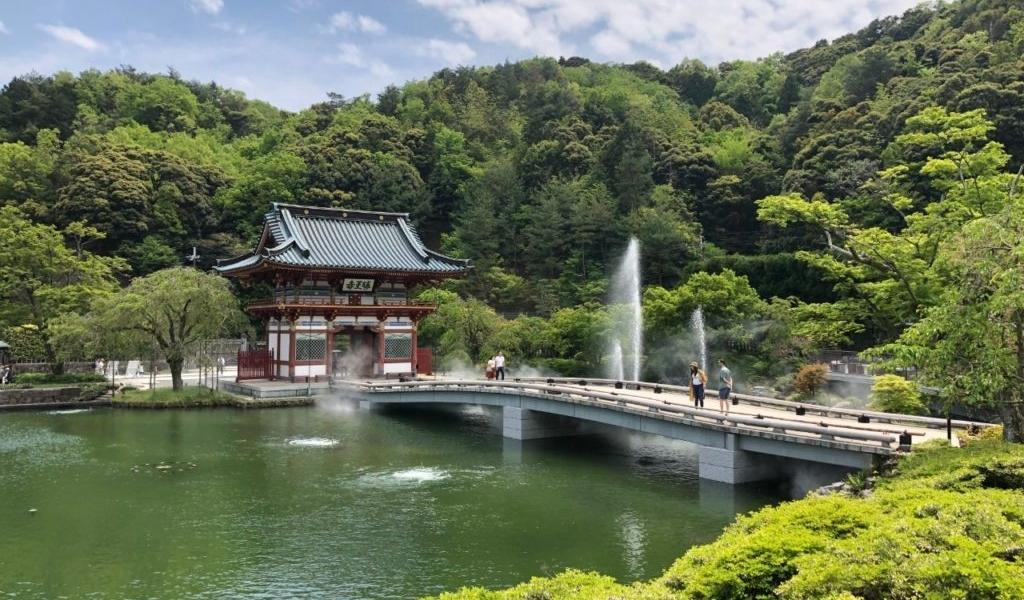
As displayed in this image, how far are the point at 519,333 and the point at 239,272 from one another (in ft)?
51.6

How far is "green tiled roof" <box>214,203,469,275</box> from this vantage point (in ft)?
118

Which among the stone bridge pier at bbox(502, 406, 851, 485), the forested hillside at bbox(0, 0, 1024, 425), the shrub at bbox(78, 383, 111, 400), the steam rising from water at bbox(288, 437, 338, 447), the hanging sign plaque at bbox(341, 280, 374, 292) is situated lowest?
the steam rising from water at bbox(288, 437, 338, 447)

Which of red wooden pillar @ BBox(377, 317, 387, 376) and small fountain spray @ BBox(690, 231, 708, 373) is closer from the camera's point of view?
small fountain spray @ BBox(690, 231, 708, 373)

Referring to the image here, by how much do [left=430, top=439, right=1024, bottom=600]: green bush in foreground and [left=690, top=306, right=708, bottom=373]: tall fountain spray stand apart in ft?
71.2

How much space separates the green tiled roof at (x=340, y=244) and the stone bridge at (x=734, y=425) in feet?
42.1

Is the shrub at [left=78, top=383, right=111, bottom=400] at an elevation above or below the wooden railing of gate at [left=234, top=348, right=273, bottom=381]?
below

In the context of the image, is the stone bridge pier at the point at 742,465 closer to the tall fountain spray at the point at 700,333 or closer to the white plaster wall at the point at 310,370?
the tall fountain spray at the point at 700,333

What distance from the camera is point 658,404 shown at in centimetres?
1988

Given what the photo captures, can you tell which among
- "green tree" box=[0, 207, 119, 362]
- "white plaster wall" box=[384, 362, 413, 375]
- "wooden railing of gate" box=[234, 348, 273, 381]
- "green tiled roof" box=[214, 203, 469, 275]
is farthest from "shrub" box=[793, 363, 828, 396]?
"green tree" box=[0, 207, 119, 362]

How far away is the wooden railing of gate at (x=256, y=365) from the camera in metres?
37.9

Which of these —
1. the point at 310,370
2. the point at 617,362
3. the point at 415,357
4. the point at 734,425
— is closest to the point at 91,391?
the point at 310,370

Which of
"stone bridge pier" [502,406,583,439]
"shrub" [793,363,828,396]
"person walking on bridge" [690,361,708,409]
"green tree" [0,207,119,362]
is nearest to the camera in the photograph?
"person walking on bridge" [690,361,708,409]

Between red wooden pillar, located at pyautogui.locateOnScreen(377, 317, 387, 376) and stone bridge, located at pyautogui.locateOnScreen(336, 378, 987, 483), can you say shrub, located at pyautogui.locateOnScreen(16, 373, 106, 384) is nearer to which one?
red wooden pillar, located at pyautogui.locateOnScreen(377, 317, 387, 376)

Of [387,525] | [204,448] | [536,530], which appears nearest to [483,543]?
[536,530]
